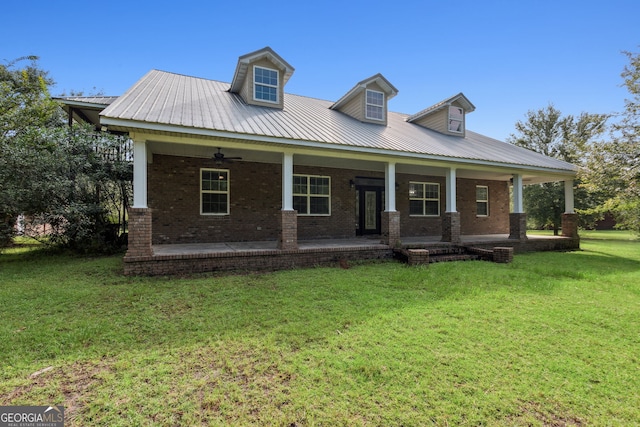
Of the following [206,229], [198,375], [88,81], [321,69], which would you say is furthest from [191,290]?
[88,81]

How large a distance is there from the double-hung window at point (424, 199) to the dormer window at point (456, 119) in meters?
2.72

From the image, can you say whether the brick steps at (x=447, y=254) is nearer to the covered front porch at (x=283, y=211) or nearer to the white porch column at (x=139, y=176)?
the covered front porch at (x=283, y=211)

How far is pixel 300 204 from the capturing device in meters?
10.8

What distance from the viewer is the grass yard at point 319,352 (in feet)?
7.77

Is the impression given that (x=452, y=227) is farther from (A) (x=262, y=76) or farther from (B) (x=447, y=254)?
(A) (x=262, y=76)

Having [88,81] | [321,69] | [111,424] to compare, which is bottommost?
[111,424]

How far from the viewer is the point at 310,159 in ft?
31.7

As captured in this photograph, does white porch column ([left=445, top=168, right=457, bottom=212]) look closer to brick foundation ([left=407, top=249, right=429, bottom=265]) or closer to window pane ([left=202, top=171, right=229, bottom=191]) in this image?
brick foundation ([left=407, top=249, right=429, bottom=265])

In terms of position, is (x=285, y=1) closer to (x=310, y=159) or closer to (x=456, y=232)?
(x=310, y=159)

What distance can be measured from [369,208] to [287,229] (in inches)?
207

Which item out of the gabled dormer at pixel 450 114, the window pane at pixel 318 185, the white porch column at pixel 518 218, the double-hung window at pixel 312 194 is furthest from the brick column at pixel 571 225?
the window pane at pixel 318 185

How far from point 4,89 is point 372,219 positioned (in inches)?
517

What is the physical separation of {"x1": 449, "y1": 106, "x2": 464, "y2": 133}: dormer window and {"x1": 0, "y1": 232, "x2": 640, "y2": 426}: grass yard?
29.9 feet

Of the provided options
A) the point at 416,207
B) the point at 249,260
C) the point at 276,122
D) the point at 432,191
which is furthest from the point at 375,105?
the point at 249,260
